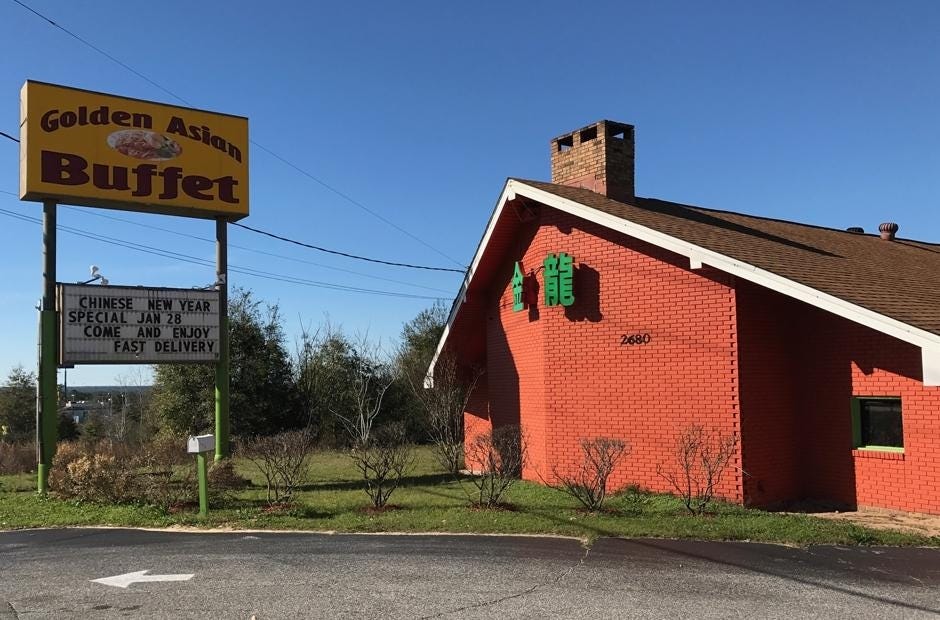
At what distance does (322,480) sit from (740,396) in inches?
353

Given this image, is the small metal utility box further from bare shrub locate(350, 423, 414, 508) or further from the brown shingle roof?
the brown shingle roof

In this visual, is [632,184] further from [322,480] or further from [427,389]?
[322,480]

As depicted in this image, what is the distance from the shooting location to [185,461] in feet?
44.7

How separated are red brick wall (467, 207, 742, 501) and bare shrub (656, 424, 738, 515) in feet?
0.51

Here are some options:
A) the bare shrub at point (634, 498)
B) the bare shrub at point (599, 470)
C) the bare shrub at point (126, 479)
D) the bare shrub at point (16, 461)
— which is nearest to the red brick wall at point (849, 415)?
the bare shrub at point (634, 498)

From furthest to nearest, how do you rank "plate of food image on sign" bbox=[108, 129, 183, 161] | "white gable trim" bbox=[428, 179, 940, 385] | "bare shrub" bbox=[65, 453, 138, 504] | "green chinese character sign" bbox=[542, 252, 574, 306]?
1. "plate of food image on sign" bbox=[108, 129, 183, 161]
2. "green chinese character sign" bbox=[542, 252, 574, 306]
3. "bare shrub" bbox=[65, 453, 138, 504]
4. "white gable trim" bbox=[428, 179, 940, 385]

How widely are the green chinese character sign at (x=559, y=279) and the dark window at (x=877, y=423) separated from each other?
16.3ft

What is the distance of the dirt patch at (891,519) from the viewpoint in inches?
371

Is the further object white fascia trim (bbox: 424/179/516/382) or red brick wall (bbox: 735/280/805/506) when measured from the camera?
white fascia trim (bbox: 424/179/516/382)

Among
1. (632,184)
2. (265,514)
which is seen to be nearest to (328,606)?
(265,514)

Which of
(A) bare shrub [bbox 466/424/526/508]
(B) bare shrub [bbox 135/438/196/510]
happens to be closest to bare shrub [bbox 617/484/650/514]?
(A) bare shrub [bbox 466/424/526/508]

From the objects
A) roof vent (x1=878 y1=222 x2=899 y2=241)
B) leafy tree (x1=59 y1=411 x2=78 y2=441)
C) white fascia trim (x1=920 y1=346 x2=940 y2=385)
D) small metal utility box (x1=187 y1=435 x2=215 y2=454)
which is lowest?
leafy tree (x1=59 y1=411 x2=78 y2=441)

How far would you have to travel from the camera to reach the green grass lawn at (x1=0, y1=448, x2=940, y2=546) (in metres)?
9.02

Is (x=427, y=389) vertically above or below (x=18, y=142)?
below
